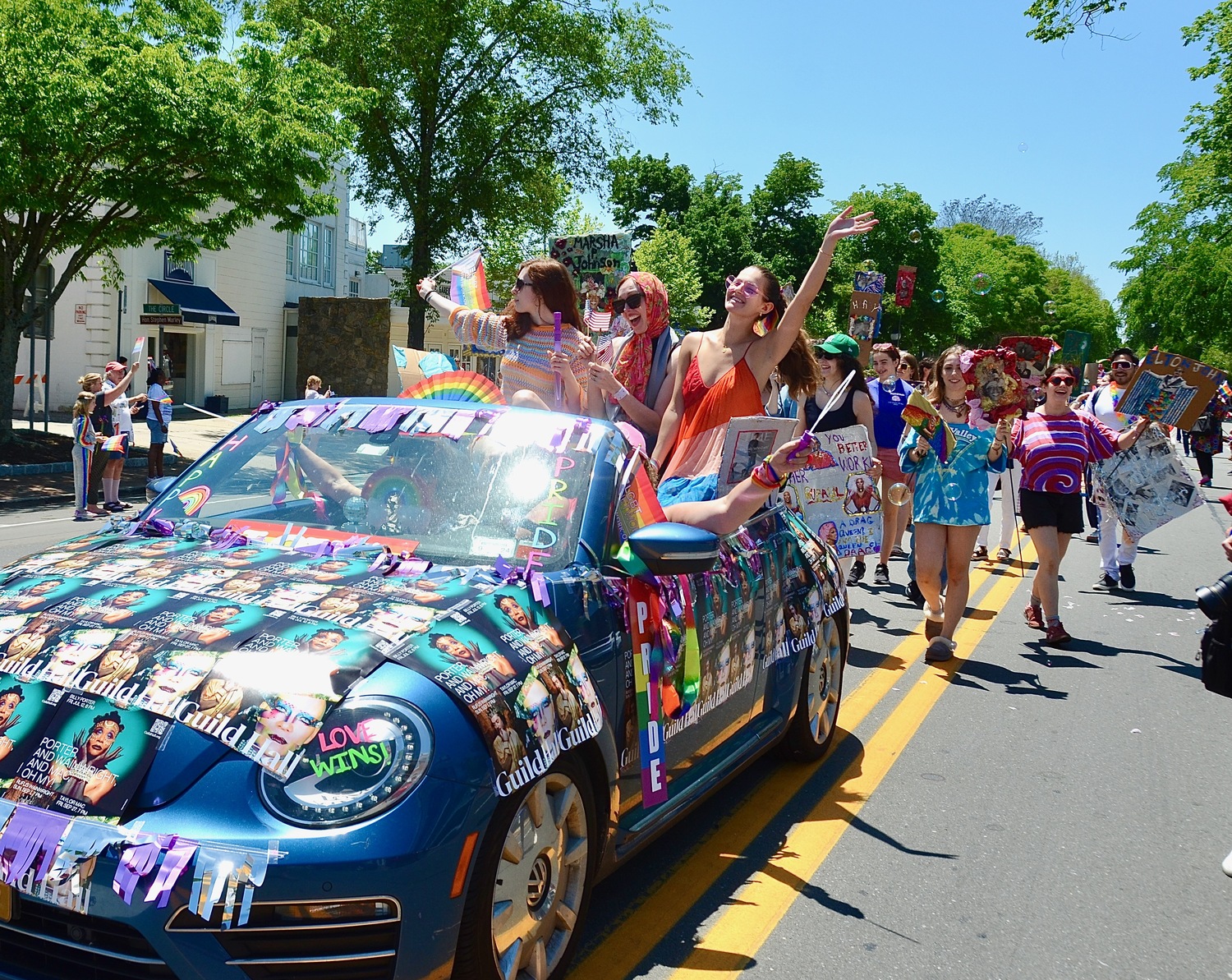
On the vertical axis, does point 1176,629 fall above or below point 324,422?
below

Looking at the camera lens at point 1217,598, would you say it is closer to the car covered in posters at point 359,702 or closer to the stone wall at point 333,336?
the car covered in posters at point 359,702

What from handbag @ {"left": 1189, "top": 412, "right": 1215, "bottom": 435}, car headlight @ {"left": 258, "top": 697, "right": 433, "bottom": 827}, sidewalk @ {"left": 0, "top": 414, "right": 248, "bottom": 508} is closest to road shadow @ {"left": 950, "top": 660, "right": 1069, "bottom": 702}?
car headlight @ {"left": 258, "top": 697, "right": 433, "bottom": 827}

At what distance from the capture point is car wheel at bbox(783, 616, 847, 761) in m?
5.13

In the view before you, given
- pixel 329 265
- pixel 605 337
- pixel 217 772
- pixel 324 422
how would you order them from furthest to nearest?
pixel 329 265 → pixel 605 337 → pixel 324 422 → pixel 217 772

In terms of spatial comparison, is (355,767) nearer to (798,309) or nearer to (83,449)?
(798,309)

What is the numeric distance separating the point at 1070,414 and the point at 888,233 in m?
66.1

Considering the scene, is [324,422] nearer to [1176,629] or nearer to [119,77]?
[1176,629]

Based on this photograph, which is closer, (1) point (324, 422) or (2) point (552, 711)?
(2) point (552, 711)

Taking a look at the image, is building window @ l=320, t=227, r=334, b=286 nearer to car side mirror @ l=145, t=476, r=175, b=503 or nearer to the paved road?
the paved road

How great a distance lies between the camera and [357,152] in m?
27.5

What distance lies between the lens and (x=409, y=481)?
3.69 m

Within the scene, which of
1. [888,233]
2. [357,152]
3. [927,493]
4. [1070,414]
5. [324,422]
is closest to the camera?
[324,422]

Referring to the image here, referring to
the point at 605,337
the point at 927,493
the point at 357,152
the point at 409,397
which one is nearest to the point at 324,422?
the point at 409,397

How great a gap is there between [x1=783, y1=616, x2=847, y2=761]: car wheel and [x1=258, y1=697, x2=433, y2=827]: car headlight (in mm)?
2846
